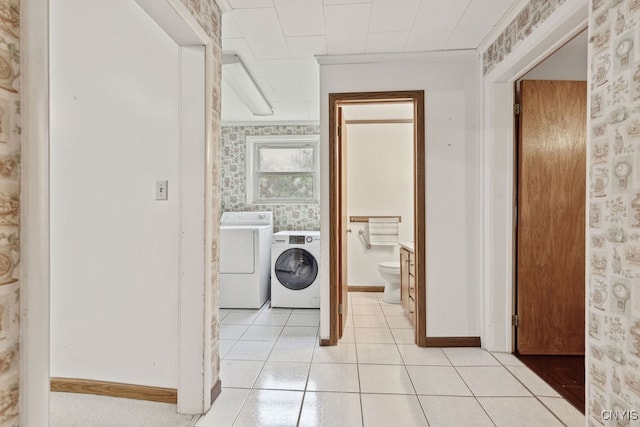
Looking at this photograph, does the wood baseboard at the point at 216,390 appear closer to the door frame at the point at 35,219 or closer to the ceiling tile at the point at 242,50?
the door frame at the point at 35,219

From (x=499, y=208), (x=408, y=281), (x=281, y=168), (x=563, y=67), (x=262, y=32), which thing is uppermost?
(x=262, y=32)

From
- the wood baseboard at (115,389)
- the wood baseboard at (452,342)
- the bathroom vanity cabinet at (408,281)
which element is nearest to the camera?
the wood baseboard at (115,389)

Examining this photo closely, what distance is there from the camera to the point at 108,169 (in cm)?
173

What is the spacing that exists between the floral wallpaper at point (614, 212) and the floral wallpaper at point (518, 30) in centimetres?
47

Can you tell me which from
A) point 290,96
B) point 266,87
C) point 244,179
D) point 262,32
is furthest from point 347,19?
point 244,179

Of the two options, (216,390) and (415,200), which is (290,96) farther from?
(216,390)

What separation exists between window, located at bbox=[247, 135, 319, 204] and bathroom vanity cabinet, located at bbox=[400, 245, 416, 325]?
1447mm

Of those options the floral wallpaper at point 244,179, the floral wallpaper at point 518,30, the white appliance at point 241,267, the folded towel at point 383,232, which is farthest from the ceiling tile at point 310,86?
the folded towel at point 383,232

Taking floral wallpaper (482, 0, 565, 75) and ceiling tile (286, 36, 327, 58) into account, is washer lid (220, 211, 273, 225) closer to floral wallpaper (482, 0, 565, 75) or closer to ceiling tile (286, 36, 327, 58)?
ceiling tile (286, 36, 327, 58)

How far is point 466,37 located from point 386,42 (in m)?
0.54

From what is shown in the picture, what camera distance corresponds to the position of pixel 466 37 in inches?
86.3

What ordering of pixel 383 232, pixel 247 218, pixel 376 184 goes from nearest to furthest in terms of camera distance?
pixel 247 218, pixel 383 232, pixel 376 184

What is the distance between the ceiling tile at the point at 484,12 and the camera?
6.00 ft

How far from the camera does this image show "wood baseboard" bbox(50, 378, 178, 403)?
169 centimetres
